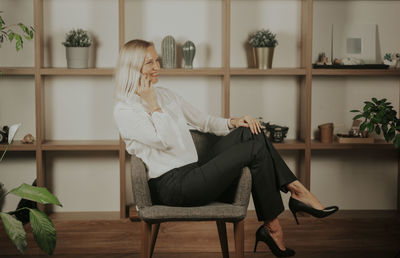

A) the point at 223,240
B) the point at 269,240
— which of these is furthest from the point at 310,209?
the point at 223,240

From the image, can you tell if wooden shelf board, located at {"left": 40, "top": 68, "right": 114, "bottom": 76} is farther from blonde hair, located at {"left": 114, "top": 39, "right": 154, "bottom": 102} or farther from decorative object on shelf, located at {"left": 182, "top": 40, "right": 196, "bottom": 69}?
blonde hair, located at {"left": 114, "top": 39, "right": 154, "bottom": 102}

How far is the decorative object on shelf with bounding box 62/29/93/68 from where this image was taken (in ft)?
11.1

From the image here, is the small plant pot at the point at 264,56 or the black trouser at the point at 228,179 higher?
the small plant pot at the point at 264,56

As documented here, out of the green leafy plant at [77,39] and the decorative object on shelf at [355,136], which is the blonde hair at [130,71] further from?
the decorative object on shelf at [355,136]

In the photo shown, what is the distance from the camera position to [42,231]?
169 cm

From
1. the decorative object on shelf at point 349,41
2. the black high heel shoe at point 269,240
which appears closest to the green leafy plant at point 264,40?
the decorative object on shelf at point 349,41

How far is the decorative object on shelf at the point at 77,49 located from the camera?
338 cm

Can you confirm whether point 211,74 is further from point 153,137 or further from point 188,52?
point 153,137

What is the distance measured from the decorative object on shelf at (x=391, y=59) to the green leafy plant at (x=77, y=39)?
2081 mm

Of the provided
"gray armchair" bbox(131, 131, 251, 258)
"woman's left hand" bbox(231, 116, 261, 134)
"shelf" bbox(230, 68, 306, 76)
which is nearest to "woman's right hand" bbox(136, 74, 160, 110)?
"gray armchair" bbox(131, 131, 251, 258)

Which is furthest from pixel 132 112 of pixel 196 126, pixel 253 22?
pixel 253 22

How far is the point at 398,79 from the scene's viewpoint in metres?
3.74

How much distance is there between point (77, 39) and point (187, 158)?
1343 mm

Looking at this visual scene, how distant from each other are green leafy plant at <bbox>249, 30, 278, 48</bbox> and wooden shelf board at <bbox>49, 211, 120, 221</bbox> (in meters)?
1.55
